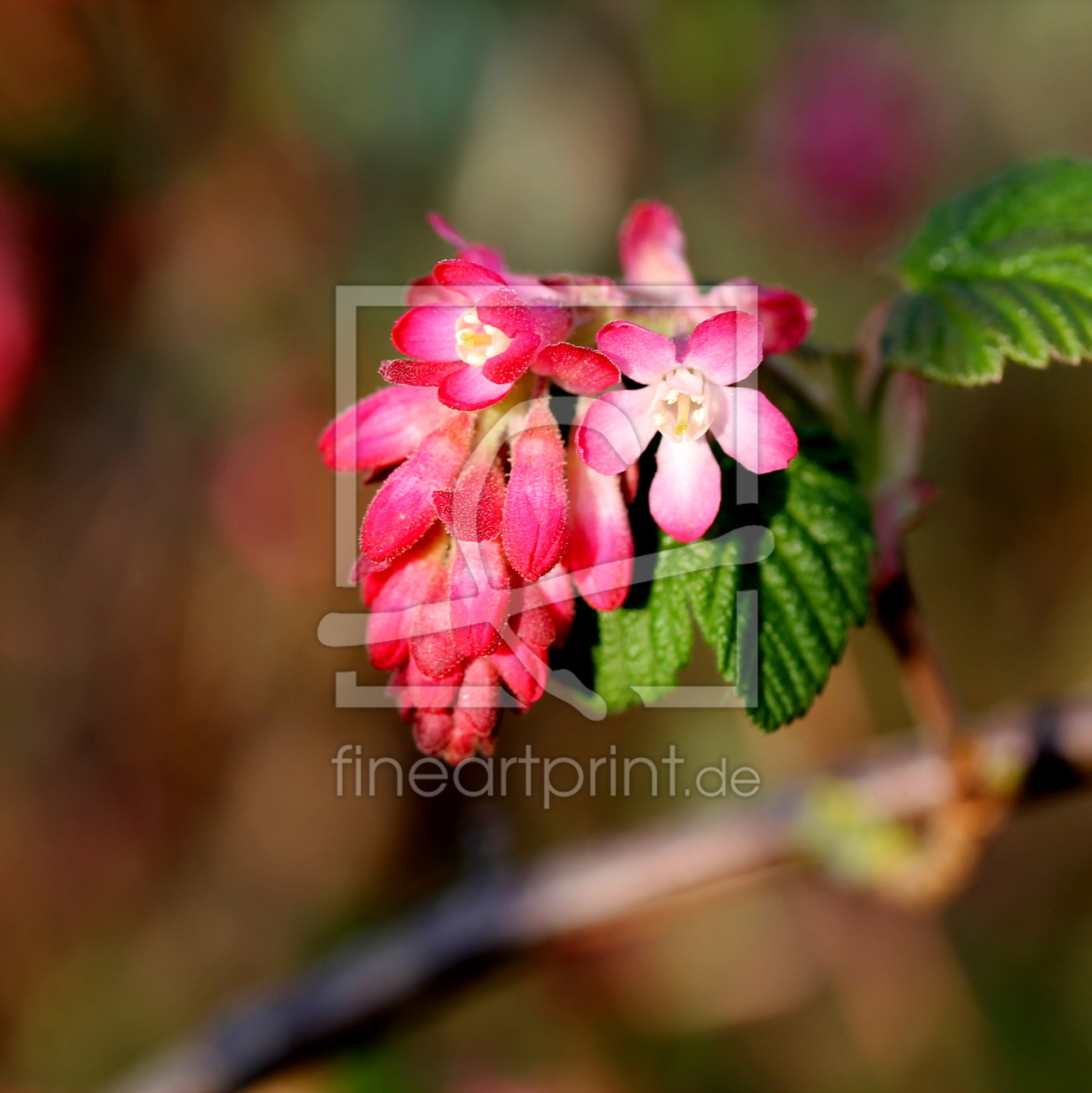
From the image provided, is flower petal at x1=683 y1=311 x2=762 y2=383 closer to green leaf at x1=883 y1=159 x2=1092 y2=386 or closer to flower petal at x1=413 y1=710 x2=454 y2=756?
green leaf at x1=883 y1=159 x2=1092 y2=386

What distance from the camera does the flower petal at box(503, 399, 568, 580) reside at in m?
0.66

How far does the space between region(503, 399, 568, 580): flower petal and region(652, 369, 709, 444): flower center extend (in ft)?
0.23

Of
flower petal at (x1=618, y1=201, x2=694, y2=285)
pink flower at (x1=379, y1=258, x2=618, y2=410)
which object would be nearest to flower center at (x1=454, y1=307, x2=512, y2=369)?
pink flower at (x1=379, y1=258, x2=618, y2=410)

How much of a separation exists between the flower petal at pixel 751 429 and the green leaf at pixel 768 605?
8 centimetres

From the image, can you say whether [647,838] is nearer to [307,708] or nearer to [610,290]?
[610,290]

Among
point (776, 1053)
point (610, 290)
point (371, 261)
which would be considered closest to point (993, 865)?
point (776, 1053)

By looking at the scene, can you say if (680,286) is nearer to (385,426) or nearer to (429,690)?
(385,426)

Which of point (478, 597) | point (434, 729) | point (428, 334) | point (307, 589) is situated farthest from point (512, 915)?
point (307, 589)

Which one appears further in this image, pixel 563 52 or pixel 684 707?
pixel 563 52

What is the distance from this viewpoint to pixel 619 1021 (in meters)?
2.95

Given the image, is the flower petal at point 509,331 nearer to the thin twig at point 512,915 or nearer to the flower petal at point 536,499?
the flower petal at point 536,499

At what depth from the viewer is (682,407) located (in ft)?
2.33

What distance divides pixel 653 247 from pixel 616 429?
0.81ft

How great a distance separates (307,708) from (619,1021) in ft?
4.03
